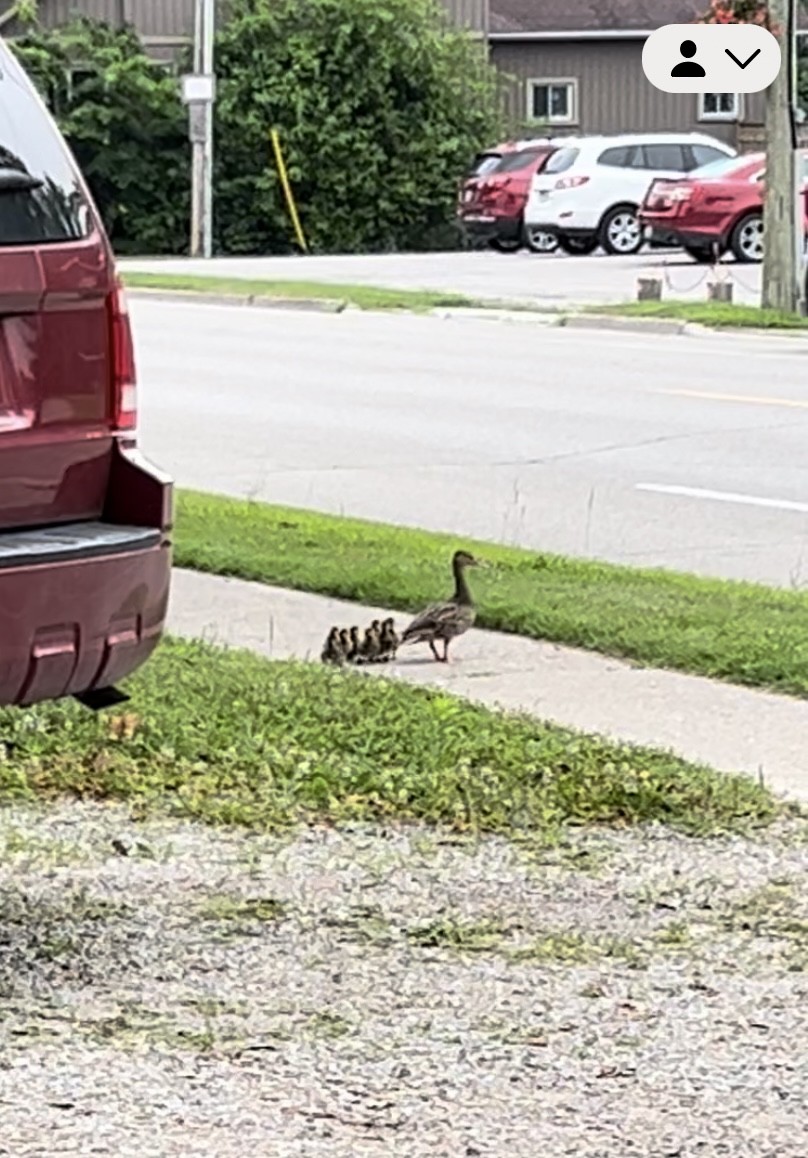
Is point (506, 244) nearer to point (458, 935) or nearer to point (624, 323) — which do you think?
point (624, 323)

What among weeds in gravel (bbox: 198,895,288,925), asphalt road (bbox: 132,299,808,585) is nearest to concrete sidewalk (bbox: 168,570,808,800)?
weeds in gravel (bbox: 198,895,288,925)

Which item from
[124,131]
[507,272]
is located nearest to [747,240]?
[507,272]

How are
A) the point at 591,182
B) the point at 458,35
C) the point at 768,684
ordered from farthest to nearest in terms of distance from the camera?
the point at 458,35
the point at 591,182
the point at 768,684

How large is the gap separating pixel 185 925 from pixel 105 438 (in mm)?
1135

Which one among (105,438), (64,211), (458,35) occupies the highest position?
(458,35)

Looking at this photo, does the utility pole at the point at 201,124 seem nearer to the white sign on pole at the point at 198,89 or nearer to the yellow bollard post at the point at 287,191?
the white sign on pole at the point at 198,89

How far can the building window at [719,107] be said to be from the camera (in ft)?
173

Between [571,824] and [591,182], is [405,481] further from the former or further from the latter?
[591,182]

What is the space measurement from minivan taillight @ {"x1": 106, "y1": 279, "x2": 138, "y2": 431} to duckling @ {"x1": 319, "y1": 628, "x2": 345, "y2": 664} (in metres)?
3.56

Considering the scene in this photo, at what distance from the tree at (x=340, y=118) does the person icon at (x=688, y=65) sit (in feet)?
48.0

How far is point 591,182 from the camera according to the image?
3950 cm

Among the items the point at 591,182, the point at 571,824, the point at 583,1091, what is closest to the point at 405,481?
the point at 571,824

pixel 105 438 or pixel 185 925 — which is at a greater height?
pixel 105 438

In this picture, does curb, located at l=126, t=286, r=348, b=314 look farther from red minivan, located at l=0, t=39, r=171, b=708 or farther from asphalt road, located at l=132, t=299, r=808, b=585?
red minivan, located at l=0, t=39, r=171, b=708
